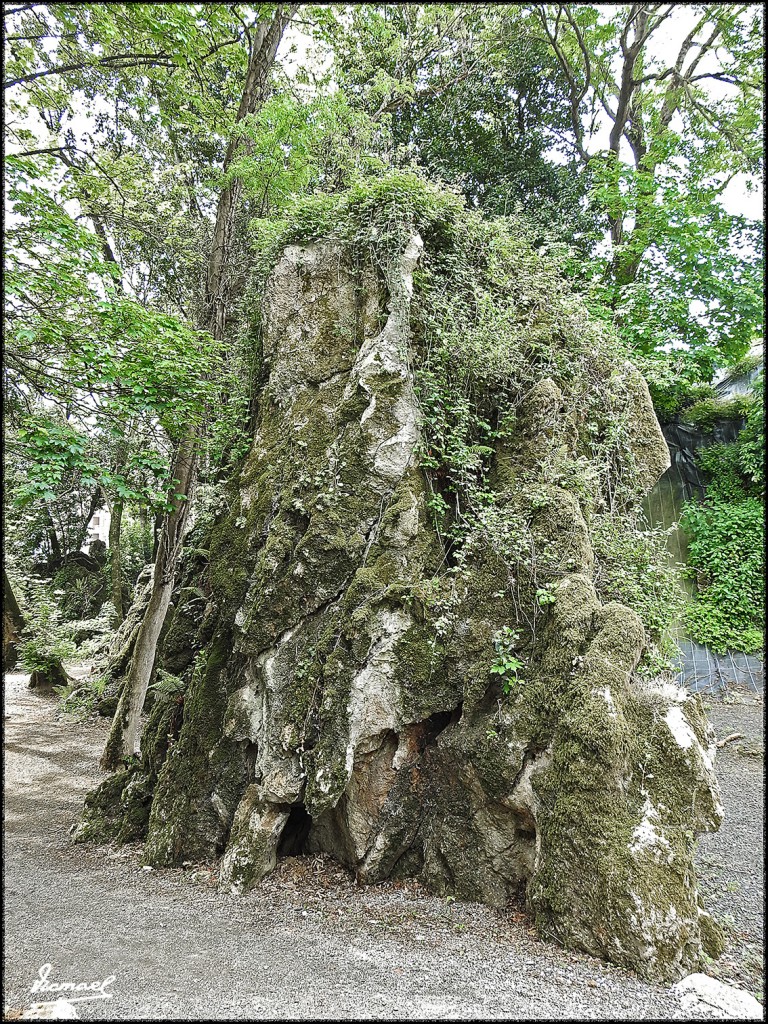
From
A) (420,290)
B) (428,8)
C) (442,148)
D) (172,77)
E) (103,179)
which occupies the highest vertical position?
(428,8)

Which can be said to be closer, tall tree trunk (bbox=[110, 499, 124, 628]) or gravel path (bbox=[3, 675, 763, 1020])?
gravel path (bbox=[3, 675, 763, 1020])

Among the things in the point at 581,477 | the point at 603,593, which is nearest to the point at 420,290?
the point at 581,477

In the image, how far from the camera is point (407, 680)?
18.5ft

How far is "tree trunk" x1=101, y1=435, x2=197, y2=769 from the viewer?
9.08m

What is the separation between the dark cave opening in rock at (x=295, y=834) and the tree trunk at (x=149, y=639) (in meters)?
3.96

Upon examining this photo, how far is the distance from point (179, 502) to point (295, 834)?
542cm

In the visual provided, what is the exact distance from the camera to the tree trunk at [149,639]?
29.8ft

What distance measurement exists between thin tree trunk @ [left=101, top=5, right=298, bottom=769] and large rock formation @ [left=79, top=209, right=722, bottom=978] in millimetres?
1625

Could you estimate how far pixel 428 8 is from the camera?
497 inches

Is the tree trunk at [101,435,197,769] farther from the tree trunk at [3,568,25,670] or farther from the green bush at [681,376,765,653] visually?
the green bush at [681,376,765,653]

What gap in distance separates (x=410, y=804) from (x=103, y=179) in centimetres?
979

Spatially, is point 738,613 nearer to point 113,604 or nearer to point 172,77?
point 172,77

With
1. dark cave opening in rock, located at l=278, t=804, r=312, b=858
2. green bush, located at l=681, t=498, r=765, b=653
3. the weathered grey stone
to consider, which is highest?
green bush, located at l=681, t=498, r=765, b=653

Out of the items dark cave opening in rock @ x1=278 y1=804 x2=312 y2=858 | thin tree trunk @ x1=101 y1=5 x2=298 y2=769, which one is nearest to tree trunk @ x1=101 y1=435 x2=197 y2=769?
thin tree trunk @ x1=101 y1=5 x2=298 y2=769
